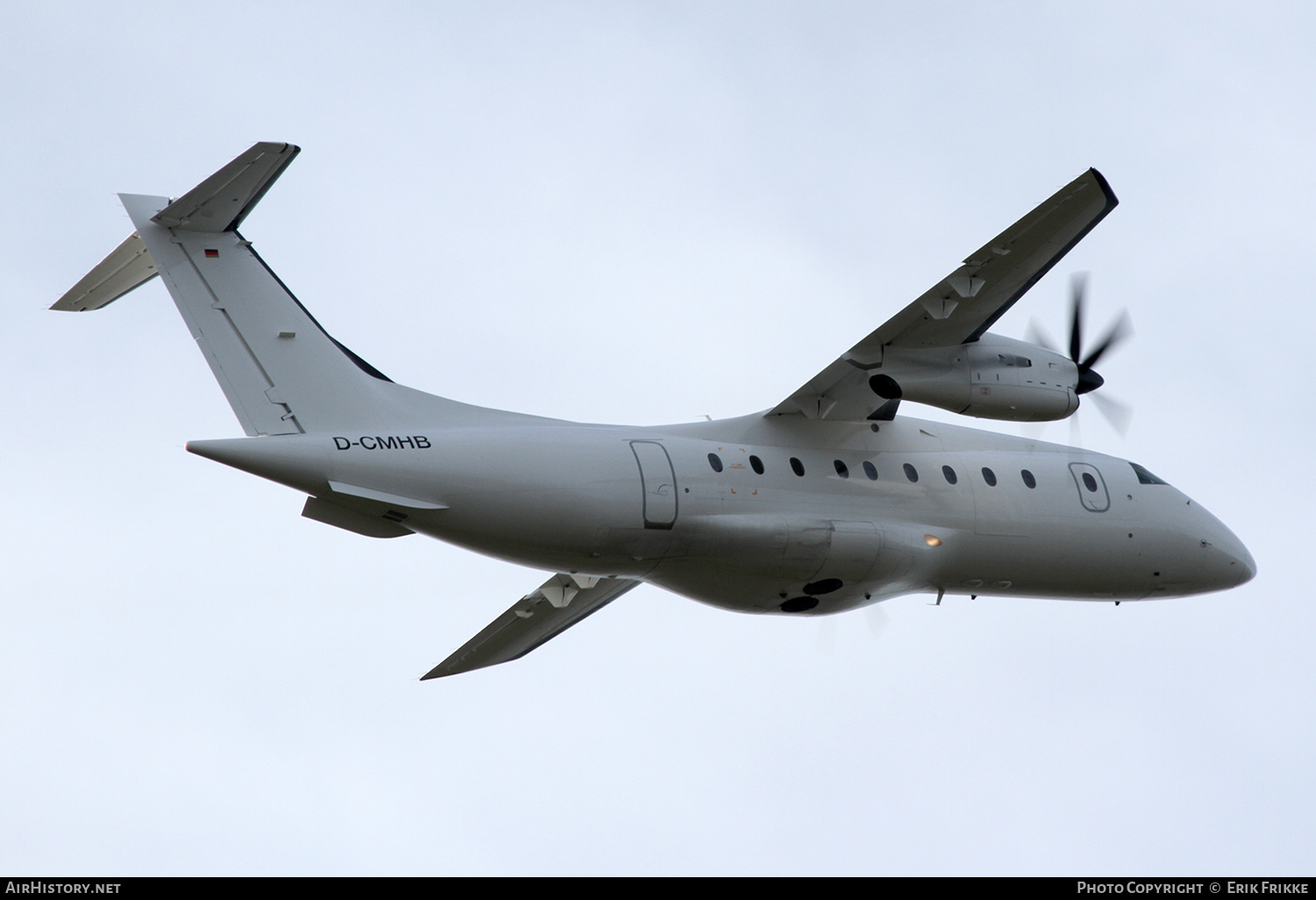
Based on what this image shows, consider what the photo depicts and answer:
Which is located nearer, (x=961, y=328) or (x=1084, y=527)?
(x=961, y=328)

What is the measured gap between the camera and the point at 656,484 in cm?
1617

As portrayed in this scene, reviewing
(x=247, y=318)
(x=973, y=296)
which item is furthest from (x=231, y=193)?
(x=973, y=296)

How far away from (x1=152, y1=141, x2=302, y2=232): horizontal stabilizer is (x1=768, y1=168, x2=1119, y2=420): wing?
608 centimetres

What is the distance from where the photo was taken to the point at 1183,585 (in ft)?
66.3

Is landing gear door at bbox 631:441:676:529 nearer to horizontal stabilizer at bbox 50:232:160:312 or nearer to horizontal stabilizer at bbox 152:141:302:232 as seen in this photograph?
horizontal stabilizer at bbox 152:141:302:232

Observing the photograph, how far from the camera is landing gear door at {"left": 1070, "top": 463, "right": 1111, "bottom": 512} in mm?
19406

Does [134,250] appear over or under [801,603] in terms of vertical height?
over

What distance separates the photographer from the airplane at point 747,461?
15219mm

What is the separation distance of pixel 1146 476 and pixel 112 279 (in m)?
12.9

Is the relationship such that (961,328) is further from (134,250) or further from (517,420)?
(134,250)

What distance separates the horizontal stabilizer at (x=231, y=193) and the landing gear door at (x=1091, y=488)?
34.2ft

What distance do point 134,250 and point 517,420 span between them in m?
4.22

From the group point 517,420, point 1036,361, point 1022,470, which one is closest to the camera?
point 517,420

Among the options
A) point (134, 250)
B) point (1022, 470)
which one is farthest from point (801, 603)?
point (134, 250)
